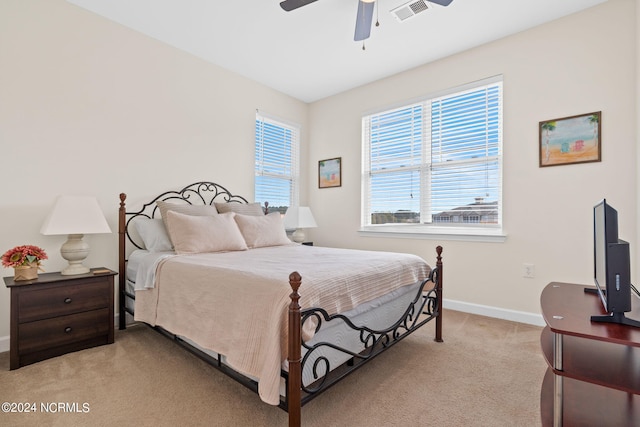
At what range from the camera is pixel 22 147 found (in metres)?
2.37

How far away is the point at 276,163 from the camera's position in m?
4.40

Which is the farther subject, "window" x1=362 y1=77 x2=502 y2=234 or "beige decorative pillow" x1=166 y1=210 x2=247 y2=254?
"window" x1=362 y1=77 x2=502 y2=234

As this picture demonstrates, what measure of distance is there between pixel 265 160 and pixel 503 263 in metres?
3.04

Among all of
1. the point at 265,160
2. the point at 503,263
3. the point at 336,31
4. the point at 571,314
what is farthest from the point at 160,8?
the point at 503,263

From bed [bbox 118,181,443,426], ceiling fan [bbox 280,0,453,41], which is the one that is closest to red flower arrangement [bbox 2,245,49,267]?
bed [bbox 118,181,443,426]

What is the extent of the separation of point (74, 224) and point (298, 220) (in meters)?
2.34

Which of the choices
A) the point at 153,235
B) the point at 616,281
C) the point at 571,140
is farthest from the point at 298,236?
the point at 616,281

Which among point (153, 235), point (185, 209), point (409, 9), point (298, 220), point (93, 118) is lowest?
point (153, 235)

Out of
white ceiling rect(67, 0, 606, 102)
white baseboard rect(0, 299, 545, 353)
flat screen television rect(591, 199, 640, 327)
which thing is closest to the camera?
flat screen television rect(591, 199, 640, 327)

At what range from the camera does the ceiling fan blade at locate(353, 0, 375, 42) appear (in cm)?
237

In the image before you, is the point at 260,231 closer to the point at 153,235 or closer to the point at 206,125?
the point at 153,235

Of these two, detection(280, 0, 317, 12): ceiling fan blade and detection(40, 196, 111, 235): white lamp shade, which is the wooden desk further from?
detection(40, 196, 111, 235): white lamp shade

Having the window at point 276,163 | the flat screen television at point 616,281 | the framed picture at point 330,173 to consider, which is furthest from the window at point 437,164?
the flat screen television at point 616,281

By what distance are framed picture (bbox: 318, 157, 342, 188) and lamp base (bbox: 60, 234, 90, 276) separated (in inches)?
117
